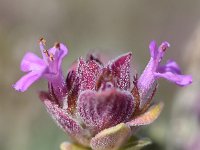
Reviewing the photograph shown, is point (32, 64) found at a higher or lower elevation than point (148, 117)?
higher

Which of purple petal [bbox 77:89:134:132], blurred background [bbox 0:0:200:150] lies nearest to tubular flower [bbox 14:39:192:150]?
purple petal [bbox 77:89:134:132]

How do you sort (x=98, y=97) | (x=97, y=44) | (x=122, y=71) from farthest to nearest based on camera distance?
(x=97, y=44) < (x=122, y=71) < (x=98, y=97)

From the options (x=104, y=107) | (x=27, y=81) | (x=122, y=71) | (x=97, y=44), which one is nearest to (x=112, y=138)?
(x=104, y=107)

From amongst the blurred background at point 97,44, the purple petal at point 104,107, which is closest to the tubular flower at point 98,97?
the purple petal at point 104,107

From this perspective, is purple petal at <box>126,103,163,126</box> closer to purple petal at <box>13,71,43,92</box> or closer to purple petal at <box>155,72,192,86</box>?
purple petal at <box>155,72,192,86</box>

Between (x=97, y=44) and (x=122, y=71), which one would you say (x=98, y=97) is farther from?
(x=97, y=44)

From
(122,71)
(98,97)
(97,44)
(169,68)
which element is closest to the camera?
(98,97)

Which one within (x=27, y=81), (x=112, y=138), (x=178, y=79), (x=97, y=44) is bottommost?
(x=112, y=138)
